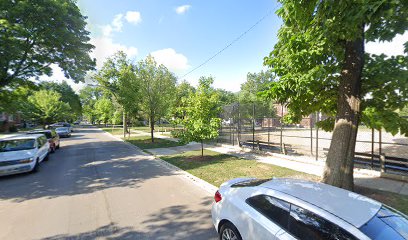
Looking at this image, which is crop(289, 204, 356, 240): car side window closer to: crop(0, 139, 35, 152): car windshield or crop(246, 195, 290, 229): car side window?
crop(246, 195, 290, 229): car side window

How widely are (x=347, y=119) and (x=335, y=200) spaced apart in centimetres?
372

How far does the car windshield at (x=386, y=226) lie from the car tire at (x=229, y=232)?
1.75 metres

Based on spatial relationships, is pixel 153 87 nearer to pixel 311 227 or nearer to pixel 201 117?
pixel 201 117

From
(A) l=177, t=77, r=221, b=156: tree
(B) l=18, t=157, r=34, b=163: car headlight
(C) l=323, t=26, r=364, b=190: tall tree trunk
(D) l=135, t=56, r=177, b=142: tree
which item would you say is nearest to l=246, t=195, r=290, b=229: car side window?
(C) l=323, t=26, r=364, b=190: tall tree trunk

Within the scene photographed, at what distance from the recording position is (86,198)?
21.0 ft

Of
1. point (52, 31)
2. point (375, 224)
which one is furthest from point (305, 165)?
point (52, 31)

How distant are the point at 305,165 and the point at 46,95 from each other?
146 ft

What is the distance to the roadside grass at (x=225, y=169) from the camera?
8.09 metres

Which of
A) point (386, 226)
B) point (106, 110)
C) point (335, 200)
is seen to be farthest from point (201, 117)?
point (106, 110)

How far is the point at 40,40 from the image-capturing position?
14461mm

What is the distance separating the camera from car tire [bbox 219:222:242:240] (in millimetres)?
3389

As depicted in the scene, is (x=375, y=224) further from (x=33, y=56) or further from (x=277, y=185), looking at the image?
(x=33, y=56)

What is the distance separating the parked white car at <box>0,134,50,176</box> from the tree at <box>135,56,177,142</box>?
31.6ft

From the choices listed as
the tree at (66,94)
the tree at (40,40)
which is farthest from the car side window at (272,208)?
the tree at (66,94)
